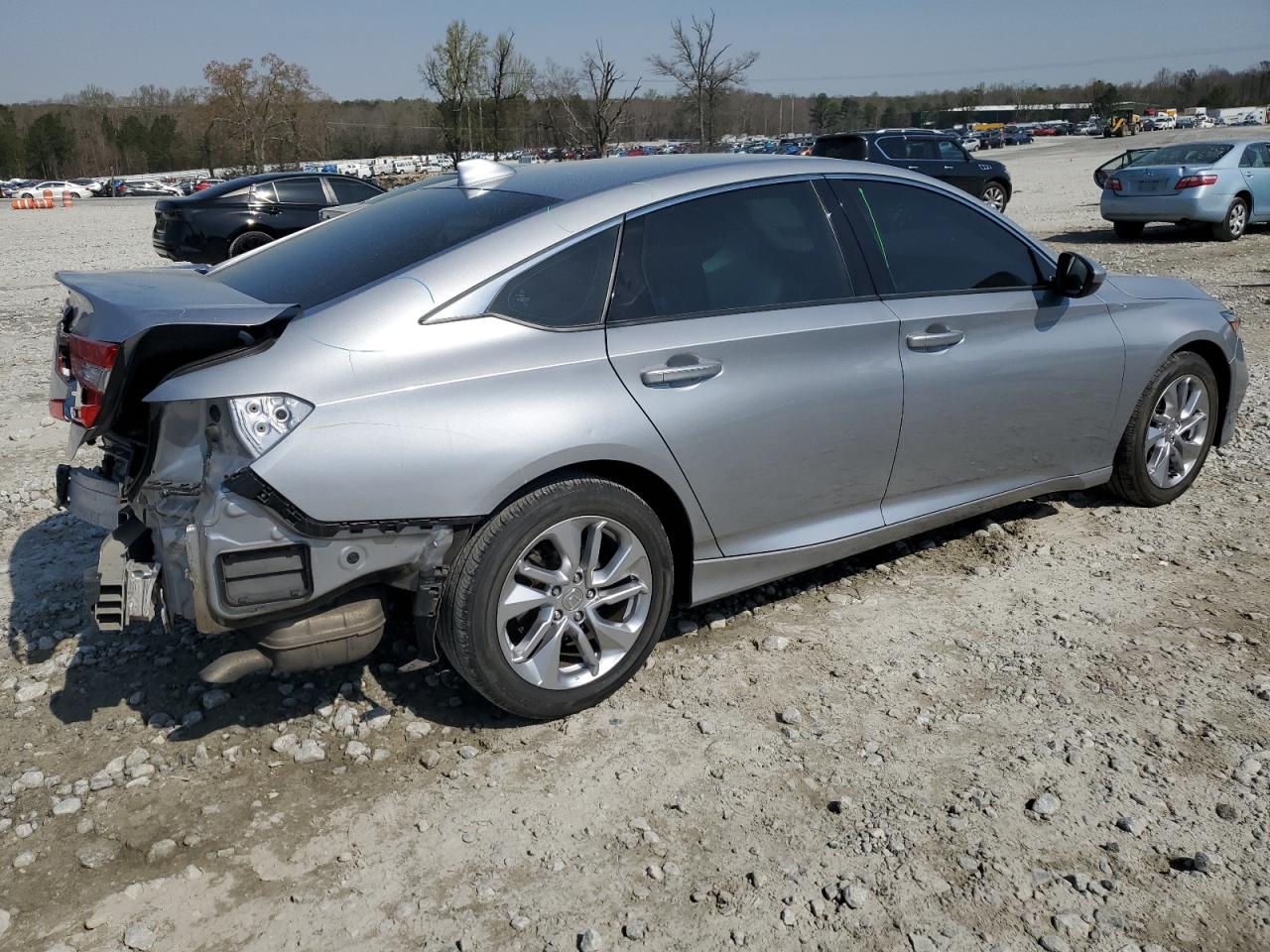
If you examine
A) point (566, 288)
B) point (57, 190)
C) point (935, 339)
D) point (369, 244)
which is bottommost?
point (935, 339)

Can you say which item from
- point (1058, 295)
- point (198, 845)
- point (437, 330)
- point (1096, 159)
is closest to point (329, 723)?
point (198, 845)

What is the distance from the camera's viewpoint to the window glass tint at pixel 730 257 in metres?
3.39

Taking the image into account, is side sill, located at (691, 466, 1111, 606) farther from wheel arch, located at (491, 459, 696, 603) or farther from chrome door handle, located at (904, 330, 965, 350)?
chrome door handle, located at (904, 330, 965, 350)

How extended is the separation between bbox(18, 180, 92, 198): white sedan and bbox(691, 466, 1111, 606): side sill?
2425 inches

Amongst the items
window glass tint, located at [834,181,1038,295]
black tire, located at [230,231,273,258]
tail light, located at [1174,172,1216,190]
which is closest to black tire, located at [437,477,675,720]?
window glass tint, located at [834,181,1038,295]

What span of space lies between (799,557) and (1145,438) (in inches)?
83.9

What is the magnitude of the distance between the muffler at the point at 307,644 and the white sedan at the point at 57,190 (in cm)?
6159

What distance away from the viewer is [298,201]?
16.0 m

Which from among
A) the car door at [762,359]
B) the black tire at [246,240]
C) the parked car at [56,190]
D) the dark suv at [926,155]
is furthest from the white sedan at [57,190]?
the car door at [762,359]

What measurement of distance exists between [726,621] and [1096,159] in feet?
157

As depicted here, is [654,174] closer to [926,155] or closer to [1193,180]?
[1193,180]

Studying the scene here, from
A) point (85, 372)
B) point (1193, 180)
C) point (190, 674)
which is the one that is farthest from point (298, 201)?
point (85, 372)

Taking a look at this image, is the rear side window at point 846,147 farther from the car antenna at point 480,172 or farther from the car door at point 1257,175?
the car antenna at point 480,172

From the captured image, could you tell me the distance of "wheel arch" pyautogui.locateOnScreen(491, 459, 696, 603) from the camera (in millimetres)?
3135
